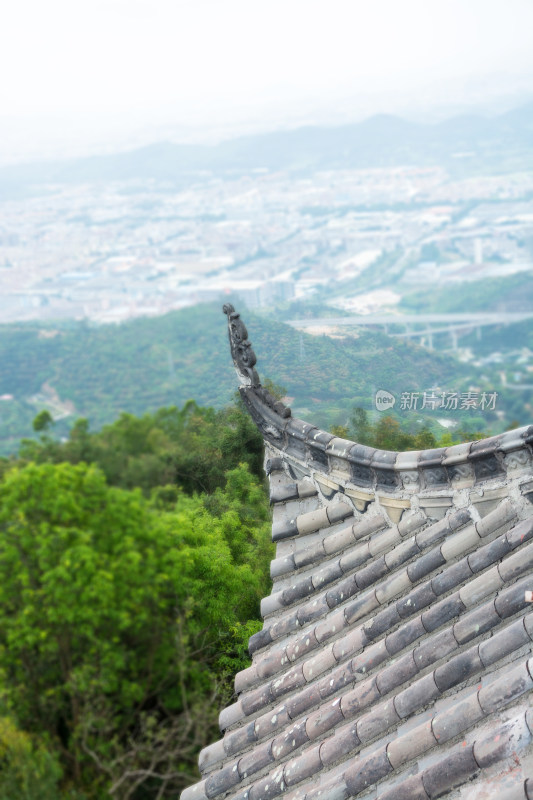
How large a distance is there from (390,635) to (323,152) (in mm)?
138179

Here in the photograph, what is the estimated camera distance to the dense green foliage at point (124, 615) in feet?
42.0

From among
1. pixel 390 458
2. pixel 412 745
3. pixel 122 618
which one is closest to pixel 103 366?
pixel 122 618

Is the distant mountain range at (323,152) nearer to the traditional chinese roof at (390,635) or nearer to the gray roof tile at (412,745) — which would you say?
the traditional chinese roof at (390,635)

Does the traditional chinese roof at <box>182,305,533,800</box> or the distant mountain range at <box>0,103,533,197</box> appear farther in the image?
the distant mountain range at <box>0,103,533,197</box>

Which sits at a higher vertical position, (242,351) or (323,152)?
(242,351)

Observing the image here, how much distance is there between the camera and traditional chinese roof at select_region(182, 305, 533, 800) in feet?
10.4

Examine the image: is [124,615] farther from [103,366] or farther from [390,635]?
[103,366]

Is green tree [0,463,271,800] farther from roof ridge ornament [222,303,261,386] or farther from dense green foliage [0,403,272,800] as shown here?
roof ridge ornament [222,303,261,386]

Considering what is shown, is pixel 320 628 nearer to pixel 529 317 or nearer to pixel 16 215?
pixel 529 317

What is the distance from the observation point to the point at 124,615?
1359 cm

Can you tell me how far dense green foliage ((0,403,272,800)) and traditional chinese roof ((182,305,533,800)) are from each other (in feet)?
23.6

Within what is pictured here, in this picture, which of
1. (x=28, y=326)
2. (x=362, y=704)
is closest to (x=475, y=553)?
(x=362, y=704)

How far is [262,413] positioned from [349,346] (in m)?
9.07

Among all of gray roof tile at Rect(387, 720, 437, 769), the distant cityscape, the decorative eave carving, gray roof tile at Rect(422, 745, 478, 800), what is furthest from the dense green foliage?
the distant cityscape
